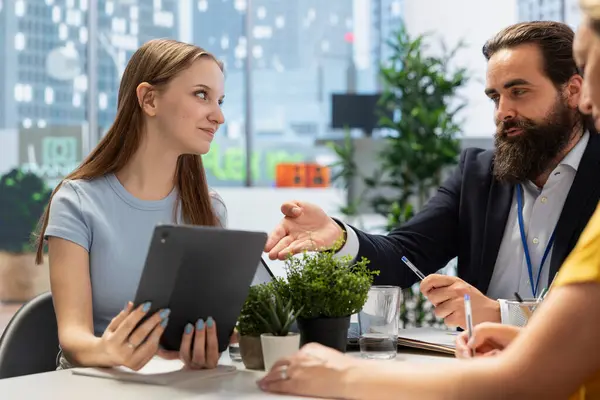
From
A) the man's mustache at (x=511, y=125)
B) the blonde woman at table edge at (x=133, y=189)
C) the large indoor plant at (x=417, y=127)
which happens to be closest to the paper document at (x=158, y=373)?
the blonde woman at table edge at (x=133, y=189)

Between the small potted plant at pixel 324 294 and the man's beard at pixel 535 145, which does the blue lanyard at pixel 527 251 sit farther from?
the small potted plant at pixel 324 294

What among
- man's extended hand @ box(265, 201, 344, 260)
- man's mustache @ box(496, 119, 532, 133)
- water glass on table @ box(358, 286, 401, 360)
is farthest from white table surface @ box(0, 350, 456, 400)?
man's mustache @ box(496, 119, 532, 133)

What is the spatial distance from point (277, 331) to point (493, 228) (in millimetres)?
1126

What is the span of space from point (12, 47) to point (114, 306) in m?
5.78

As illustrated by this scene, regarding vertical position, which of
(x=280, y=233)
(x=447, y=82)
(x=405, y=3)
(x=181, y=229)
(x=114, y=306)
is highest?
(x=405, y=3)

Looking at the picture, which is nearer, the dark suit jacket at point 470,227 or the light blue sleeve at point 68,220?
the light blue sleeve at point 68,220

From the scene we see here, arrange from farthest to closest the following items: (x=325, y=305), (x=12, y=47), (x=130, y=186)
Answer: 1. (x=12, y=47)
2. (x=130, y=186)
3. (x=325, y=305)

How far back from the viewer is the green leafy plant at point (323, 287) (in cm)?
164

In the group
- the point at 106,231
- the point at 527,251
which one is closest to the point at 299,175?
the point at 527,251

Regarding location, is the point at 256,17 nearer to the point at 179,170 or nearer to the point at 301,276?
the point at 179,170

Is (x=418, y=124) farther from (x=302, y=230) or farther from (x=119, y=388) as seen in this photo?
(x=119, y=388)

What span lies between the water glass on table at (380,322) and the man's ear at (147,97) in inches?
34.4

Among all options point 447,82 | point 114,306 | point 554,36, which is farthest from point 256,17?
point 114,306

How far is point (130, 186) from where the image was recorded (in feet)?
7.32
